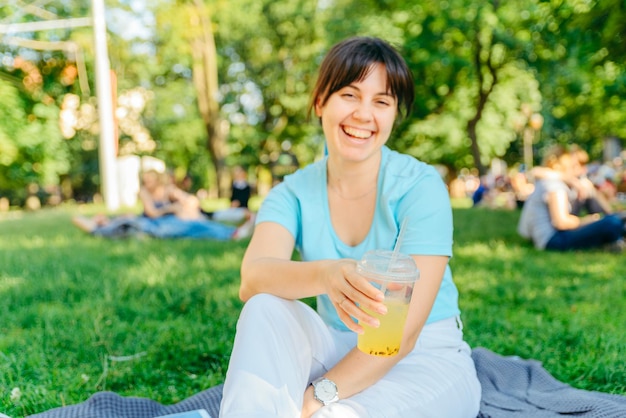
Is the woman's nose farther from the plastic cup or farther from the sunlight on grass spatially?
the sunlight on grass

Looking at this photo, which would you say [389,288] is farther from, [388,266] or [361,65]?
[361,65]

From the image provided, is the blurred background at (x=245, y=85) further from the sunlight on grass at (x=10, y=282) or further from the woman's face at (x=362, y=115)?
the woman's face at (x=362, y=115)

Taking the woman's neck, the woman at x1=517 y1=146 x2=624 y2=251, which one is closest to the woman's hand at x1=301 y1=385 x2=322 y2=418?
the woman's neck

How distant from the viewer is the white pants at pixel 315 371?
175 cm

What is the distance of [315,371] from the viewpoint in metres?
2.06

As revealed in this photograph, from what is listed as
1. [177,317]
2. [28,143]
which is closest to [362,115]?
[177,317]

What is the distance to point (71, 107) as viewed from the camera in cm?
2672

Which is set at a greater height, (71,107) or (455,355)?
(71,107)

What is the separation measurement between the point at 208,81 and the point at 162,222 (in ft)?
45.3

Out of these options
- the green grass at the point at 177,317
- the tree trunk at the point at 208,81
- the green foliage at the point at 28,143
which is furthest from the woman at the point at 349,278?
the green foliage at the point at 28,143

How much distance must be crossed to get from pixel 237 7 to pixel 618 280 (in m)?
21.6

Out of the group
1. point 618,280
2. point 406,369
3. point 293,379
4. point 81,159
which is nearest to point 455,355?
point 406,369

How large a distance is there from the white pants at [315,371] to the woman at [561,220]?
5159 mm

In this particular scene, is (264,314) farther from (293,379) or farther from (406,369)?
(406,369)
